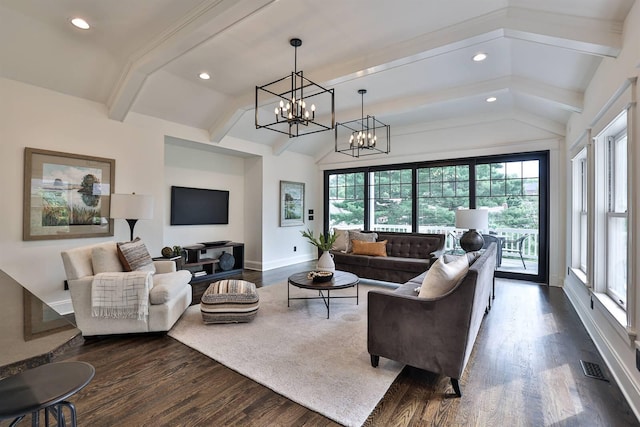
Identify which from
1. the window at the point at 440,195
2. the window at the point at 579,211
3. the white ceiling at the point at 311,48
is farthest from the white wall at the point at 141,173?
the window at the point at 579,211

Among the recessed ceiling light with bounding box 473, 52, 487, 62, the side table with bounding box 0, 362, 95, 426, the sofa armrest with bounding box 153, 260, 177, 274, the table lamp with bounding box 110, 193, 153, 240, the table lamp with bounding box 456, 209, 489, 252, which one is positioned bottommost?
the sofa armrest with bounding box 153, 260, 177, 274

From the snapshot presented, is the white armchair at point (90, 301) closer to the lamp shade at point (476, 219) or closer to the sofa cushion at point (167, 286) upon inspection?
the sofa cushion at point (167, 286)

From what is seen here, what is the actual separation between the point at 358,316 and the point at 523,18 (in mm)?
3384

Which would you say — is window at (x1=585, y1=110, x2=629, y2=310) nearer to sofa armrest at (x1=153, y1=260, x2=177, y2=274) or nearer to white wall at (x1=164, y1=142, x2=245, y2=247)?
sofa armrest at (x1=153, y1=260, x2=177, y2=274)

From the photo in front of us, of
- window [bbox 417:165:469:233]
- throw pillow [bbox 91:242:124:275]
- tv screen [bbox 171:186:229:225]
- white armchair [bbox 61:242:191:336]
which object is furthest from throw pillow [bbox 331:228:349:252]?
throw pillow [bbox 91:242:124:275]

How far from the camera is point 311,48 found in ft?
11.5

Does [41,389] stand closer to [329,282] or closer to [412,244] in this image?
[329,282]

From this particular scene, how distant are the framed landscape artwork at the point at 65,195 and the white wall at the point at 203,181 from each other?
1.15 m

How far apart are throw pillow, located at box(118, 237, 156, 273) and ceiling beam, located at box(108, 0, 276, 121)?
194 cm

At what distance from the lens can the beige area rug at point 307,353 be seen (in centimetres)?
211

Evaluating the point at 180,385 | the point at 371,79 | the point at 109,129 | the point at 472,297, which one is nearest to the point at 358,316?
→ the point at 472,297

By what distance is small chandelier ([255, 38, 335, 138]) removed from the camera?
3.12 metres

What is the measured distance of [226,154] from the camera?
6555mm

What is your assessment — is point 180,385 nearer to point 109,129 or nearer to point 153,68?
point 153,68
